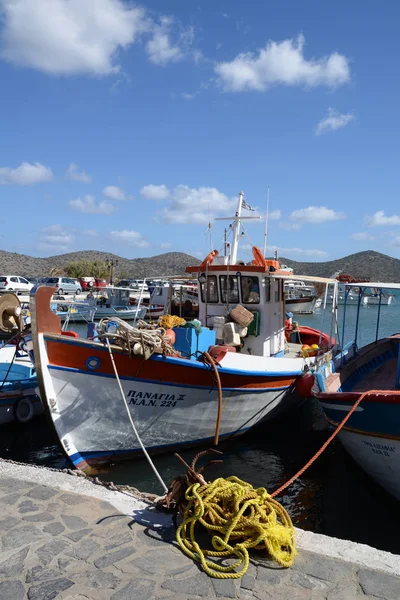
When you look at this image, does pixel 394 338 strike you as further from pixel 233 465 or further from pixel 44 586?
pixel 44 586

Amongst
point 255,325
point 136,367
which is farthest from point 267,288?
point 136,367

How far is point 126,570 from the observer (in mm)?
3598

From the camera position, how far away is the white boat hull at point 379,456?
261 inches

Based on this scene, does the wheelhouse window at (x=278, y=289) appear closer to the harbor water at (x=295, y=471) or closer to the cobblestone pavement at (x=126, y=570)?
the harbor water at (x=295, y=471)

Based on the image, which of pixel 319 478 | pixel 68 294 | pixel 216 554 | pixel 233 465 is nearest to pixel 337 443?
pixel 319 478

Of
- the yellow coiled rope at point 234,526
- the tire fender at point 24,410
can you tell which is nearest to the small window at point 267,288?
the tire fender at point 24,410

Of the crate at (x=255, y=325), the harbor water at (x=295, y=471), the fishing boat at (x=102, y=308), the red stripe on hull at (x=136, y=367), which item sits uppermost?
the crate at (x=255, y=325)

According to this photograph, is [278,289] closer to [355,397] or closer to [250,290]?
[250,290]

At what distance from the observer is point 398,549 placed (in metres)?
5.92

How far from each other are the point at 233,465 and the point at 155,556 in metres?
5.01

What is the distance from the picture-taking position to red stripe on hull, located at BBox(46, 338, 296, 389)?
6988mm

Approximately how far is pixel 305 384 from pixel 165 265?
92190mm

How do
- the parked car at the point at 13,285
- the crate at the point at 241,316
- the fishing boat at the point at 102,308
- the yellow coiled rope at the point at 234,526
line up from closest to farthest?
the yellow coiled rope at the point at 234,526
the crate at the point at 241,316
the fishing boat at the point at 102,308
the parked car at the point at 13,285

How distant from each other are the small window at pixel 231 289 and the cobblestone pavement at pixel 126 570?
6.25 m
